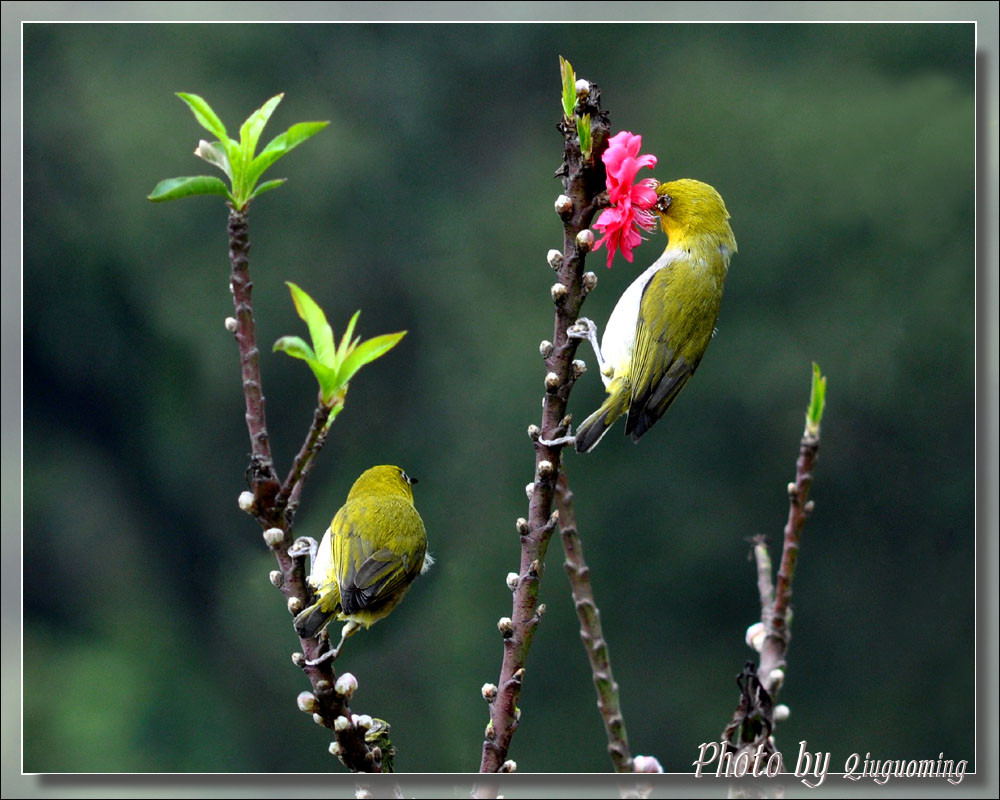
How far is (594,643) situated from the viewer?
1.39m

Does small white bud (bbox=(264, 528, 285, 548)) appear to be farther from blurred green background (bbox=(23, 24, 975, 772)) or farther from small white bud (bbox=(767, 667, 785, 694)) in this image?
blurred green background (bbox=(23, 24, 975, 772))

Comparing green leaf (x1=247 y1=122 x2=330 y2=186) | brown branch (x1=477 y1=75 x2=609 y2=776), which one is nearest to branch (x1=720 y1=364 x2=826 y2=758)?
brown branch (x1=477 y1=75 x2=609 y2=776)

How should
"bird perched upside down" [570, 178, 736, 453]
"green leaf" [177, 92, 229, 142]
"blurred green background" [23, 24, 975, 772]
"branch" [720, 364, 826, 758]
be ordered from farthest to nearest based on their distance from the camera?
"blurred green background" [23, 24, 975, 772], "bird perched upside down" [570, 178, 736, 453], "green leaf" [177, 92, 229, 142], "branch" [720, 364, 826, 758]

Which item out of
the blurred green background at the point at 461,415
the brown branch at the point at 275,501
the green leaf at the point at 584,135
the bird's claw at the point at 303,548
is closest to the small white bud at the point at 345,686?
the brown branch at the point at 275,501

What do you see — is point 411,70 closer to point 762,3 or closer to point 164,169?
point 164,169

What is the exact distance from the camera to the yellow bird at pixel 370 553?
71.4 inches

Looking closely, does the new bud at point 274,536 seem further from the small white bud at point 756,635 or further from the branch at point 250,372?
the small white bud at point 756,635

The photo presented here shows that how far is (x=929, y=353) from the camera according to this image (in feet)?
8.84

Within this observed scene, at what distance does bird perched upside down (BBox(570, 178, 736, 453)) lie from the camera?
225 cm

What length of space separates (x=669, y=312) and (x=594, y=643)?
1111mm

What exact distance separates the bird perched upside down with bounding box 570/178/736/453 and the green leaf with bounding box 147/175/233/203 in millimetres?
989

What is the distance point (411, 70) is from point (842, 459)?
1541 mm

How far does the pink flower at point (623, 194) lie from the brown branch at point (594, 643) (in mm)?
453

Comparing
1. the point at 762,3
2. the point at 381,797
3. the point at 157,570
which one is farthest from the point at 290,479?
the point at 762,3
